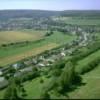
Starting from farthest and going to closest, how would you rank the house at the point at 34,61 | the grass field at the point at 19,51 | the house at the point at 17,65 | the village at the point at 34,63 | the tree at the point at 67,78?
the grass field at the point at 19,51 < the house at the point at 34,61 < the house at the point at 17,65 < the village at the point at 34,63 < the tree at the point at 67,78

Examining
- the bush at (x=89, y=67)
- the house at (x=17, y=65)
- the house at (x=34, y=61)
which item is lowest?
the house at (x=34, y=61)

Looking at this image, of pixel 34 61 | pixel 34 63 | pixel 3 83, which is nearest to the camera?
pixel 3 83

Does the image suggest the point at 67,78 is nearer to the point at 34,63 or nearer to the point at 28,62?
the point at 34,63

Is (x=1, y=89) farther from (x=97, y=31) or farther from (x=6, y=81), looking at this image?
(x=97, y=31)

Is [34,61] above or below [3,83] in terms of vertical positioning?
below

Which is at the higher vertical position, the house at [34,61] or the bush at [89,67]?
the bush at [89,67]

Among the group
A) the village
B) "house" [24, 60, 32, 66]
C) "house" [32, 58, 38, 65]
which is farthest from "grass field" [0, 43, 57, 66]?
"house" [32, 58, 38, 65]

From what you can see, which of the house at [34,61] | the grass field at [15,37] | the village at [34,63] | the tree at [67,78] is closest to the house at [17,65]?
the village at [34,63]

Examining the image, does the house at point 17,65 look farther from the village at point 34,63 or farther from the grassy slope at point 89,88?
the grassy slope at point 89,88

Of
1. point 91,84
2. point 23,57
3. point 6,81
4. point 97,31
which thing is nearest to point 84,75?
point 91,84

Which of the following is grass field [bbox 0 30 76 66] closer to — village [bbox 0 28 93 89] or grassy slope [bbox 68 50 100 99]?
village [bbox 0 28 93 89]

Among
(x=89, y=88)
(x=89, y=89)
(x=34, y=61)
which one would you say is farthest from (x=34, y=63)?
(x=89, y=89)
